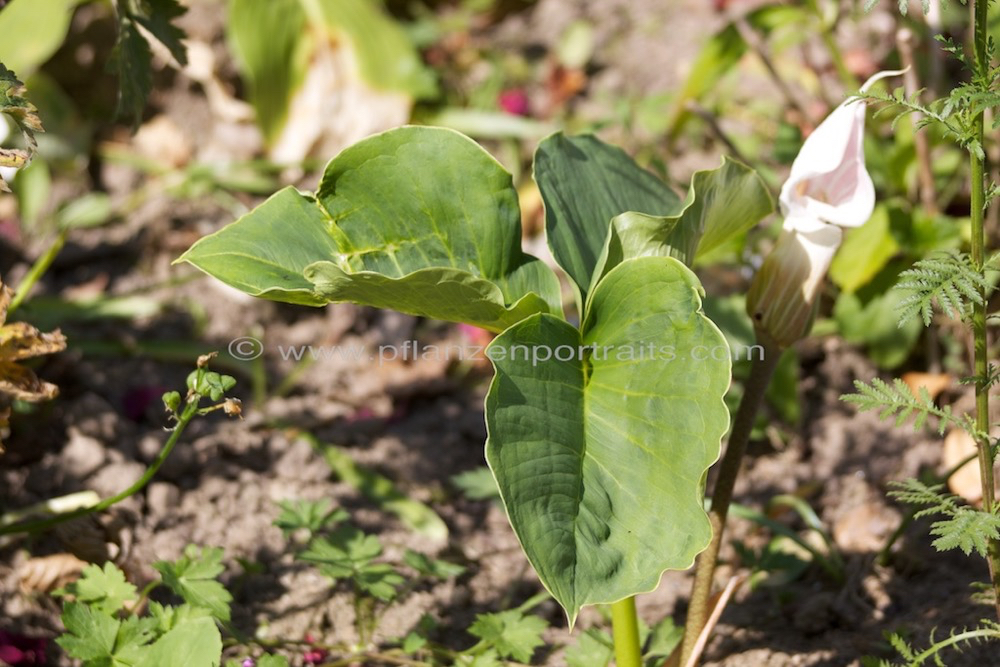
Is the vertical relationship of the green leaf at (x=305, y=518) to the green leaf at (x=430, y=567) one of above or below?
above

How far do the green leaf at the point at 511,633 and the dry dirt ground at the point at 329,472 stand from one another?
0.54ft

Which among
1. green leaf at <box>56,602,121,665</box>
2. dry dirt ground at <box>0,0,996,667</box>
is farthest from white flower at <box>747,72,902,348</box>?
green leaf at <box>56,602,121,665</box>

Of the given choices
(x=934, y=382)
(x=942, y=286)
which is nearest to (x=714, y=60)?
(x=934, y=382)

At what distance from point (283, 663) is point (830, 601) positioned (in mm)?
789

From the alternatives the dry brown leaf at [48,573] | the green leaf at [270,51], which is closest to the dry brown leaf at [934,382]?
the dry brown leaf at [48,573]

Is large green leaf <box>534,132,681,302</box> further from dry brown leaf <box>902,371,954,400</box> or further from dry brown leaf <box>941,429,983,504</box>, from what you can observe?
dry brown leaf <box>902,371,954,400</box>

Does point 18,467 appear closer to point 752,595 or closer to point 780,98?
point 752,595

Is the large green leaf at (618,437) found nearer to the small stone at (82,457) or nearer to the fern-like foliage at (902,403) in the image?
the fern-like foliage at (902,403)

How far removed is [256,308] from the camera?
218cm

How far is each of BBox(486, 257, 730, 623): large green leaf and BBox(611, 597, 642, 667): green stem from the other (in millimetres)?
201

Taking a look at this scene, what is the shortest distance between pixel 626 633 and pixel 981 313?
502 millimetres

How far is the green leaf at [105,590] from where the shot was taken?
3.91 ft

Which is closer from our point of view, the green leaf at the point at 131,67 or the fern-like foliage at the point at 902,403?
the fern-like foliage at the point at 902,403

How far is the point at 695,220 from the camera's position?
1.08m
